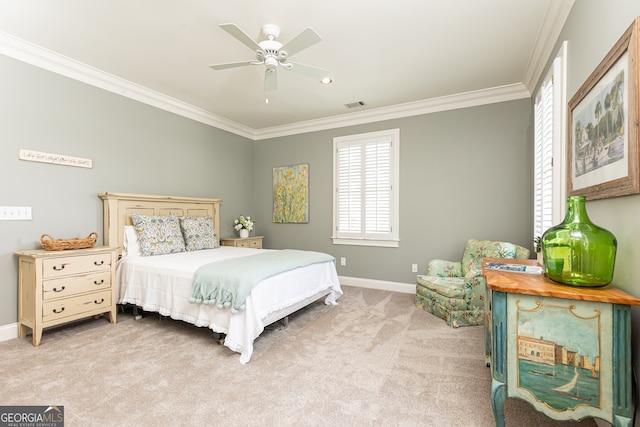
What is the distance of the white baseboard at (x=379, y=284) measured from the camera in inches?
171

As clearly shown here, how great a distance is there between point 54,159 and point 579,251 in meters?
4.25

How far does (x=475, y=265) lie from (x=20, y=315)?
15.2 feet

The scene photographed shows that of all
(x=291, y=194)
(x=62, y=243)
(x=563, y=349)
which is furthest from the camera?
(x=291, y=194)

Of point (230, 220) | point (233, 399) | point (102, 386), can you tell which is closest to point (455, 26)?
point (233, 399)

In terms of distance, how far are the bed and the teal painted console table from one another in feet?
5.70

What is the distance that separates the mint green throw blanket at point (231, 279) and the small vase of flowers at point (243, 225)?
2161 millimetres

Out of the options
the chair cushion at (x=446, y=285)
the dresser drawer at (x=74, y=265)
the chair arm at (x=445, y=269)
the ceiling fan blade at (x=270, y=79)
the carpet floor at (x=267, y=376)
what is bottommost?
the carpet floor at (x=267, y=376)

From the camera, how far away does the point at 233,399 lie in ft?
6.14

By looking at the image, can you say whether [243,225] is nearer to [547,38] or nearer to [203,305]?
[203,305]

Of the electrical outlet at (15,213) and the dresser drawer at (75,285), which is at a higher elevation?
the electrical outlet at (15,213)

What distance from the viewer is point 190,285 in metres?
2.71

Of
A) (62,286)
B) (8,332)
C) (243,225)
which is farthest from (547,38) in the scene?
(8,332)

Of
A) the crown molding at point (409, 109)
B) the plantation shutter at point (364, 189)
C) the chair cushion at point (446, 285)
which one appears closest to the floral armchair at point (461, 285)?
the chair cushion at point (446, 285)

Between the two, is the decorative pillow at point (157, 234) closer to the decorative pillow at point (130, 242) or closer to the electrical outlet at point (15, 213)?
the decorative pillow at point (130, 242)
